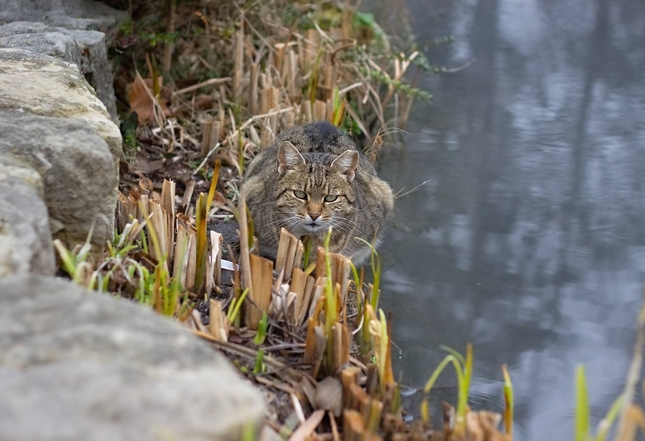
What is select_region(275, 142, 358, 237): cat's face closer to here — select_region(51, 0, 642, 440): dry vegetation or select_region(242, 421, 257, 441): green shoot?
select_region(51, 0, 642, 440): dry vegetation

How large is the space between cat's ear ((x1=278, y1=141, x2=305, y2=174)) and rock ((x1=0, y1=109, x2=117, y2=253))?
4.46 ft

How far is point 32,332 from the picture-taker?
1.80m

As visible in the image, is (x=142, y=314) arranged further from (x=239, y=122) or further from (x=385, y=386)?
(x=239, y=122)

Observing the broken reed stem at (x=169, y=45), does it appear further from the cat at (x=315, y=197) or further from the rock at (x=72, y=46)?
the cat at (x=315, y=197)

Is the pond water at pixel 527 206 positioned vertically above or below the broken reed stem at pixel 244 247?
below

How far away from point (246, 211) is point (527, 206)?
2.34 metres

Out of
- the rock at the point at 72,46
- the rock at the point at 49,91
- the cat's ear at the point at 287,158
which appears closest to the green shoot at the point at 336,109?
the cat's ear at the point at 287,158

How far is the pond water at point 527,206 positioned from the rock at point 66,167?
154 centimetres

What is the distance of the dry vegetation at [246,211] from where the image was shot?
2.63 m

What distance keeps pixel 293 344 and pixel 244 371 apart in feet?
0.96

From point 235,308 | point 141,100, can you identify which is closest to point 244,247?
point 235,308

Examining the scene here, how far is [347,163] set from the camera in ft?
13.7

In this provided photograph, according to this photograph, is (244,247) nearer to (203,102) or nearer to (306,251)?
(306,251)

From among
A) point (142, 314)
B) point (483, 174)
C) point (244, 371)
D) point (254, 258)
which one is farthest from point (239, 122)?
point (142, 314)
